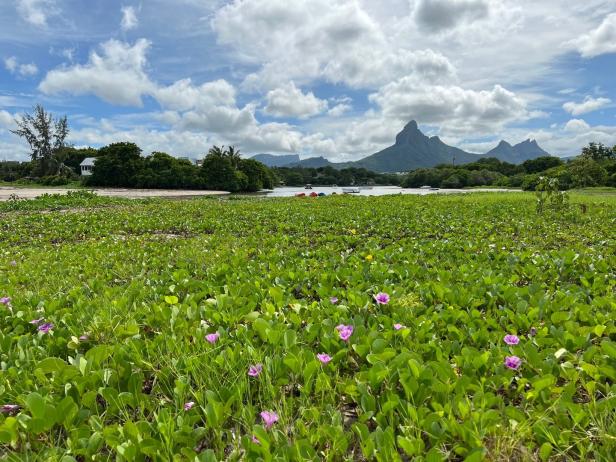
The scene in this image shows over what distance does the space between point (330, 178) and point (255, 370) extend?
441 feet

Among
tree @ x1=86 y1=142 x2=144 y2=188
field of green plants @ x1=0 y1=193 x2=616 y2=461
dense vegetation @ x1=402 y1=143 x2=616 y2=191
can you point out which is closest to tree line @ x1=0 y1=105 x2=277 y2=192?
tree @ x1=86 y1=142 x2=144 y2=188

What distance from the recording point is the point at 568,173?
58562 millimetres

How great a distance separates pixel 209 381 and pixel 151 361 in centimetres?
52

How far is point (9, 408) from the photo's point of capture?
1826 mm

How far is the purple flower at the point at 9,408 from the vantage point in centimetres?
180

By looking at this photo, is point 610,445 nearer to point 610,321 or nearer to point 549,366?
point 549,366

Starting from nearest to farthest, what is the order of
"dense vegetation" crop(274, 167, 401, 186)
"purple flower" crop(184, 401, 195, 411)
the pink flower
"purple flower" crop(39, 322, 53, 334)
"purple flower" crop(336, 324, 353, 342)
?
1. "purple flower" crop(184, 401, 195, 411)
2. the pink flower
3. "purple flower" crop(336, 324, 353, 342)
4. "purple flower" crop(39, 322, 53, 334)
5. "dense vegetation" crop(274, 167, 401, 186)

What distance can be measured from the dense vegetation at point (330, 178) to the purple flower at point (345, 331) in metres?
120

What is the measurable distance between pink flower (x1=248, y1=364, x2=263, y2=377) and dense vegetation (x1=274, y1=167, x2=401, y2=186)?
120m

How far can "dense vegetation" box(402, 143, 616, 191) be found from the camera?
56.8 metres

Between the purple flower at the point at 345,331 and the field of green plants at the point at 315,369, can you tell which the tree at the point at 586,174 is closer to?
the field of green plants at the point at 315,369

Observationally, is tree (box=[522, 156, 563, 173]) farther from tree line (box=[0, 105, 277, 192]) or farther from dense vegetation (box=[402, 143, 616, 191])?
tree line (box=[0, 105, 277, 192])

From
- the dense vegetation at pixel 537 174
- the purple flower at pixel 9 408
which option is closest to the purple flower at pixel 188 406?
the purple flower at pixel 9 408

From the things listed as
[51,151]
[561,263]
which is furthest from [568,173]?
[51,151]
